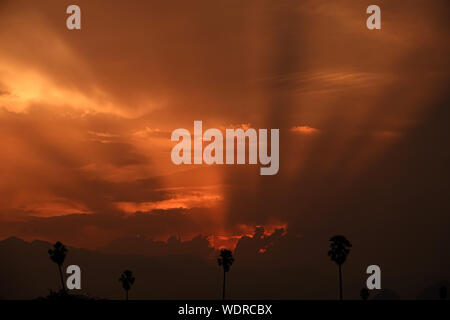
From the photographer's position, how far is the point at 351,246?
140875 millimetres
